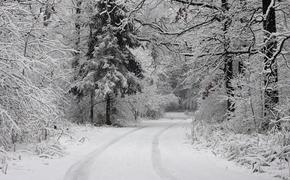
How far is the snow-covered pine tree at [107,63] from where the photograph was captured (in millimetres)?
24466

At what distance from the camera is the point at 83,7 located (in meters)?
25.2

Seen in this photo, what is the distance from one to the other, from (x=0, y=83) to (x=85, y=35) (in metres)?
18.4

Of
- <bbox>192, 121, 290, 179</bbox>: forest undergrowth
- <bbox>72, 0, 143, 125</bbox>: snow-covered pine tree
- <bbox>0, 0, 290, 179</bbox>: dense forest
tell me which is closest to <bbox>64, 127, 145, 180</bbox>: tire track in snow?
<bbox>0, 0, 290, 179</bbox>: dense forest

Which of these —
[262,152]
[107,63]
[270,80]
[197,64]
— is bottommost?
[262,152]

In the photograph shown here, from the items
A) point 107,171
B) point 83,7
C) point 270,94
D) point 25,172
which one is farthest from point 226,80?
point 83,7

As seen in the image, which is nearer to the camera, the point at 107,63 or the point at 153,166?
the point at 153,166

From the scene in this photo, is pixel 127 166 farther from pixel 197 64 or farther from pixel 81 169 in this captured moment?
pixel 197 64

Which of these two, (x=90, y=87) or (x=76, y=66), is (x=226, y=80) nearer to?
(x=90, y=87)

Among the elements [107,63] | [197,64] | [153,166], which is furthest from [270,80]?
[107,63]

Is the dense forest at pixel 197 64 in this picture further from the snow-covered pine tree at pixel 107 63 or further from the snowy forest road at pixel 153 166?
the snowy forest road at pixel 153 166

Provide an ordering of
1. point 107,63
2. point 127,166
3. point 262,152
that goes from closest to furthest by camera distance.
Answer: point 127,166
point 262,152
point 107,63

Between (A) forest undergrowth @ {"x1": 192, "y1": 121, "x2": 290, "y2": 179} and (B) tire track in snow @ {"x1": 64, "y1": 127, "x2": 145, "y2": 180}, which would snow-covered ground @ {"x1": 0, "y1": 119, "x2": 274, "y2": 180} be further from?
(A) forest undergrowth @ {"x1": 192, "y1": 121, "x2": 290, "y2": 179}

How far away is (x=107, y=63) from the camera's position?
2506 cm

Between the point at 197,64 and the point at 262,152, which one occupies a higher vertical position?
the point at 197,64
